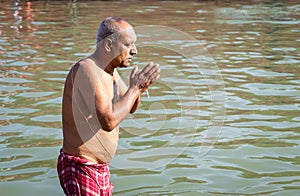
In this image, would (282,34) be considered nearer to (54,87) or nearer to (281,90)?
(281,90)

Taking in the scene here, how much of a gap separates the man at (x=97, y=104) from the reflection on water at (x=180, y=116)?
5.19 feet

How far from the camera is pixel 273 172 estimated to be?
611 cm

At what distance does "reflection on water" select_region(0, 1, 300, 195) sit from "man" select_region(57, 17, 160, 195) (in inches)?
62.3

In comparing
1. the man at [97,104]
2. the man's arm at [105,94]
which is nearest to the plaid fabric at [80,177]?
the man at [97,104]

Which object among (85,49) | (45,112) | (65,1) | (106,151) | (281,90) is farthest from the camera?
(65,1)

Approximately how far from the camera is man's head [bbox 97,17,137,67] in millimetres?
3947

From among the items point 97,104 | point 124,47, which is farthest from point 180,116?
point 97,104

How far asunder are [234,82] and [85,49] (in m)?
4.04

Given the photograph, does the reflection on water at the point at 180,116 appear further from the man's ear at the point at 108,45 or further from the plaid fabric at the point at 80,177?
the man's ear at the point at 108,45

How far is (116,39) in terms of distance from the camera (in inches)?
156

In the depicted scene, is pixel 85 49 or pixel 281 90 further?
pixel 85 49

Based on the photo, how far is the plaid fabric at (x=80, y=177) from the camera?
396 cm

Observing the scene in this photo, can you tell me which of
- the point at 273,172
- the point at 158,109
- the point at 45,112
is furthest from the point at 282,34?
the point at 273,172

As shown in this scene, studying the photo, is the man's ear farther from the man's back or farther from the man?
the man's back
